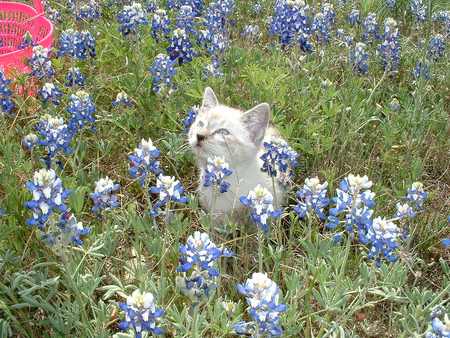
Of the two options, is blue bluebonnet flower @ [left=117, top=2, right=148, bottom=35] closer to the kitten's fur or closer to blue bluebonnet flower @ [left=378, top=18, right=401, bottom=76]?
the kitten's fur

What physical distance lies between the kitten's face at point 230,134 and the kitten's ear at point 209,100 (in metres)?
0.15

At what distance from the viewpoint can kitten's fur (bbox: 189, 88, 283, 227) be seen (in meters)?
3.05

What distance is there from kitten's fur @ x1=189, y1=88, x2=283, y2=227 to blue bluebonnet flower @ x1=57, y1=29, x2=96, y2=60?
4.13 ft

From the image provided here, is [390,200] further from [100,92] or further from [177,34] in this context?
[100,92]

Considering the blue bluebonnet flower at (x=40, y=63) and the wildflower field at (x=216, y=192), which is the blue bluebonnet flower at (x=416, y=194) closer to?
the wildflower field at (x=216, y=192)

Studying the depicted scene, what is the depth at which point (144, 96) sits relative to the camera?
3930mm

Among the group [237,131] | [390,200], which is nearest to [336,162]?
[390,200]

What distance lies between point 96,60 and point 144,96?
924 mm

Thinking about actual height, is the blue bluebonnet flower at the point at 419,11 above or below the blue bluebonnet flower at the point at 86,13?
above

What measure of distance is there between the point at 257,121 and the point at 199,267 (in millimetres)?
1635

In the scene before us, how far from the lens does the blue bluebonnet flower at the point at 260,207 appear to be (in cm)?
185

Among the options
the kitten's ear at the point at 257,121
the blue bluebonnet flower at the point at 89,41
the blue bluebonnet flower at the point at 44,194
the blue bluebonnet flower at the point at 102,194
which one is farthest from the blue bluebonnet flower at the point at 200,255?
the blue bluebonnet flower at the point at 89,41

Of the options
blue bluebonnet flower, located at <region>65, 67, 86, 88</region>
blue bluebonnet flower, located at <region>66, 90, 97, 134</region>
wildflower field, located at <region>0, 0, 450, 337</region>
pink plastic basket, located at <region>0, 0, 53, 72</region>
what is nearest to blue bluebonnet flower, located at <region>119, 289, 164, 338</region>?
wildflower field, located at <region>0, 0, 450, 337</region>

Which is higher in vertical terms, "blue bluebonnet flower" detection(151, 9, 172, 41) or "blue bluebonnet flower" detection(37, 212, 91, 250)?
"blue bluebonnet flower" detection(151, 9, 172, 41)
